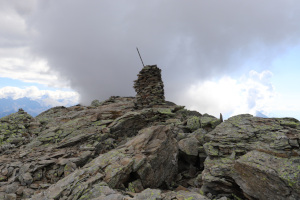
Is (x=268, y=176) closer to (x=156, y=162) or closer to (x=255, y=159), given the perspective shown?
(x=255, y=159)

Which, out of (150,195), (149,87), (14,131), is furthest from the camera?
(149,87)

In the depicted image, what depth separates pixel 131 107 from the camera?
34.6 meters

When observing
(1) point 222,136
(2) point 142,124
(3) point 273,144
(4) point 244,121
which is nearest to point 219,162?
(1) point 222,136

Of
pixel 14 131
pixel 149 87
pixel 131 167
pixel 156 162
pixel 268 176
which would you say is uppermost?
pixel 149 87

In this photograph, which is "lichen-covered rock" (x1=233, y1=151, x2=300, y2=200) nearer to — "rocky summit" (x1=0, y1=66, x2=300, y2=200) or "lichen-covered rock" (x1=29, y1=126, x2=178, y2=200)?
"rocky summit" (x1=0, y1=66, x2=300, y2=200)

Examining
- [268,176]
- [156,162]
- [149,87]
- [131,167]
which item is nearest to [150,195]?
[131,167]

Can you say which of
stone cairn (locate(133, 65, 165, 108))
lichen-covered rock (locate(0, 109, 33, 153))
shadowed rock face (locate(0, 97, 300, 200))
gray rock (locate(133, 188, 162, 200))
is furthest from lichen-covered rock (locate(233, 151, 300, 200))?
lichen-covered rock (locate(0, 109, 33, 153))

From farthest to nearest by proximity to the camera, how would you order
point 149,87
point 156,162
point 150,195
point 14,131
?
point 149,87 → point 14,131 → point 156,162 → point 150,195

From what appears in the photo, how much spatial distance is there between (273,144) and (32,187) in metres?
19.2

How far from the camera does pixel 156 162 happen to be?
14586 millimetres

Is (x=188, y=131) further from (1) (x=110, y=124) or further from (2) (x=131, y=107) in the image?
(2) (x=131, y=107)

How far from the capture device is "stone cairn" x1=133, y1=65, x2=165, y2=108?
3491 centimetres

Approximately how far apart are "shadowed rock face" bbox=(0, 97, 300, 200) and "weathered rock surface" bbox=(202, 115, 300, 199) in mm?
45

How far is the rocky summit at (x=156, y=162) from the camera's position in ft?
33.3
